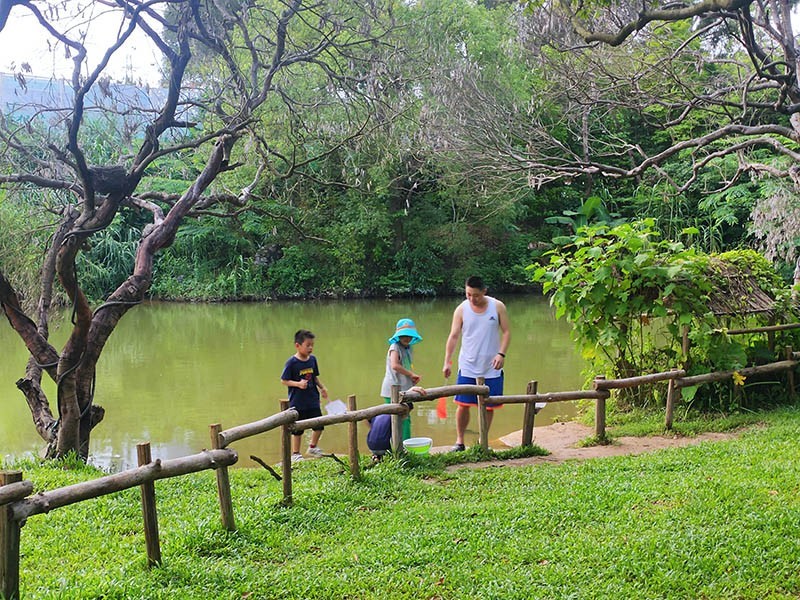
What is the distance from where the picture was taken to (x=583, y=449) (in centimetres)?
689

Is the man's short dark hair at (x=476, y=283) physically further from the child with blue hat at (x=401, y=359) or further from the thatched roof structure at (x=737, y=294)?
the thatched roof structure at (x=737, y=294)

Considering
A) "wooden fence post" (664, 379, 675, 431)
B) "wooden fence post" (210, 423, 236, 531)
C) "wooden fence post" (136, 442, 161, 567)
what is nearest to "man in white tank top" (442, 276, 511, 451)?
"wooden fence post" (664, 379, 675, 431)

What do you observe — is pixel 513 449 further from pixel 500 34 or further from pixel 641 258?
pixel 500 34

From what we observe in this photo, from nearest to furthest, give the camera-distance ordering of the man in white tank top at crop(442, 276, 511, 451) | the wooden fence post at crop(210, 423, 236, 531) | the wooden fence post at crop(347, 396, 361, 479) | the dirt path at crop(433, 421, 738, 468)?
the wooden fence post at crop(210, 423, 236, 531)
the wooden fence post at crop(347, 396, 361, 479)
the dirt path at crop(433, 421, 738, 468)
the man in white tank top at crop(442, 276, 511, 451)

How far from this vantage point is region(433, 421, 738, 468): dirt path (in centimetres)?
652

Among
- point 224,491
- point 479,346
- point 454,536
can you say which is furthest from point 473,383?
point 224,491

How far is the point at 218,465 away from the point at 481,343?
127 inches

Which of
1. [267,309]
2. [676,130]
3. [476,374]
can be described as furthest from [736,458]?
[267,309]

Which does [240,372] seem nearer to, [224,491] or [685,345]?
[685,345]

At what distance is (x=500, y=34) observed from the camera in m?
24.8

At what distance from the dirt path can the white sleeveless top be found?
869 mm

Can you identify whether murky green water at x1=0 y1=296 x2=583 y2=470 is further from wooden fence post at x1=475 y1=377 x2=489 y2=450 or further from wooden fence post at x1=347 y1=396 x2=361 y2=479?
wooden fence post at x1=347 y1=396 x2=361 y2=479

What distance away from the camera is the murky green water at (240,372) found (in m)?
8.87

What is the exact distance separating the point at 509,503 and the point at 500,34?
22746mm
